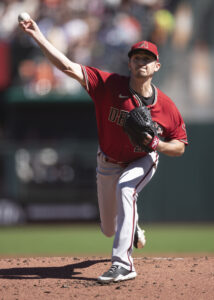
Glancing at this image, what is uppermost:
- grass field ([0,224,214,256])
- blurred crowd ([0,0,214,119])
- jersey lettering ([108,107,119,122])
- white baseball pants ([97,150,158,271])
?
blurred crowd ([0,0,214,119])

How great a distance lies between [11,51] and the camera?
39.8 ft

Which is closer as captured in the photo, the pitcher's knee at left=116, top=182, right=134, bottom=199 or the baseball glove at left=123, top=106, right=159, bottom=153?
the baseball glove at left=123, top=106, right=159, bottom=153

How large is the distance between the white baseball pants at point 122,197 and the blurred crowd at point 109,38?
7.20 m

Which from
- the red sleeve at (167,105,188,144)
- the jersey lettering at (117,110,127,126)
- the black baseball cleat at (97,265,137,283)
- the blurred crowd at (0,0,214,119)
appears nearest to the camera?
the black baseball cleat at (97,265,137,283)

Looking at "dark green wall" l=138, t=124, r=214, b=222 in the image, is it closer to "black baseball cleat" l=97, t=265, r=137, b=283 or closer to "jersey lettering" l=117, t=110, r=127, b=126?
"jersey lettering" l=117, t=110, r=127, b=126

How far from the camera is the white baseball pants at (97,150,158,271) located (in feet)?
14.5

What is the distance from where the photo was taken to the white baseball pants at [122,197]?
4406 mm

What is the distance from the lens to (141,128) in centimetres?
431

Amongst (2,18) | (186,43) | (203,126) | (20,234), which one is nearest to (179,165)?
(203,126)

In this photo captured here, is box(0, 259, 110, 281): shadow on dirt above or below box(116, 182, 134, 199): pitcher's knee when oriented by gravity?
below

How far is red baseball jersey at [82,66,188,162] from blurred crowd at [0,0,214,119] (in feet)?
24.3

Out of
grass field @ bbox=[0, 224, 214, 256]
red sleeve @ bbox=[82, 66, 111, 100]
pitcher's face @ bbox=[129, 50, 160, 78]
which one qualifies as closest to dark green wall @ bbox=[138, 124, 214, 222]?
grass field @ bbox=[0, 224, 214, 256]

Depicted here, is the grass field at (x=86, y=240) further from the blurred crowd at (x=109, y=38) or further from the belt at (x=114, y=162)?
the belt at (x=114, y=162)

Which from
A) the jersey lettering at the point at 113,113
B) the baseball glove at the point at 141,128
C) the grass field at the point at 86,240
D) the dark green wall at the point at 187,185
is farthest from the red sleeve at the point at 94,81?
the dark green wall at the point at 187,185
